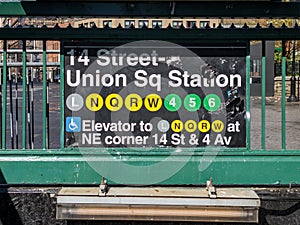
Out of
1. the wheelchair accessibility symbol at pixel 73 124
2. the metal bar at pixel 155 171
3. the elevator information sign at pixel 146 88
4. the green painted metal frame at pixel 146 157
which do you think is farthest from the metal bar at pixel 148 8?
the metal bar at pixel 155 171

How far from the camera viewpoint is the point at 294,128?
45.4ft

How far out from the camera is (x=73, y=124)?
4527mm

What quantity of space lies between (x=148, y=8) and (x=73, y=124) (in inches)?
44.2

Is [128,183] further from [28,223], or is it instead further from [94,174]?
[28,223]

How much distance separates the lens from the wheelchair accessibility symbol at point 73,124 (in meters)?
4.52

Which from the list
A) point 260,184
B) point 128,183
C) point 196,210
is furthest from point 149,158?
point 260,184

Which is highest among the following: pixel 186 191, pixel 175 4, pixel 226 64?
pixel 175 4

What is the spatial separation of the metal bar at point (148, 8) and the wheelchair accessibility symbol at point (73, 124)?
0.85 metres

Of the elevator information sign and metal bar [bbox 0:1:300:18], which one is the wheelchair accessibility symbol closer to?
the elevator information sign

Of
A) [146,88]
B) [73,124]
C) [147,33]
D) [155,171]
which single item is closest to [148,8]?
[147,33]

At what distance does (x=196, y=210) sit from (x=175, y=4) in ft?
5.45

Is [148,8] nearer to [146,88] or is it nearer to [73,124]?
[146,88]

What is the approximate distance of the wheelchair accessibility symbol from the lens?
4520mm

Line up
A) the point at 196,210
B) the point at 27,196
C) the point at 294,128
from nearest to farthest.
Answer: the point at 196,210 → the point at 27,196 → the point at 294,128
